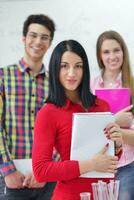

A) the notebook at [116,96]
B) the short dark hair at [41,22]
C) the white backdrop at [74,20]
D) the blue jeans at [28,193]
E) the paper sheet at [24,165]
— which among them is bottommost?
the blue jeans at [28,193]

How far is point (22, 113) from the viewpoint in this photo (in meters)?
1.71

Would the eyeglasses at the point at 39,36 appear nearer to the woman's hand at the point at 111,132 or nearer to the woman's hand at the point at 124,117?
the woman's hand at the point at 124,117

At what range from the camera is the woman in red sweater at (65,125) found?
1087mm

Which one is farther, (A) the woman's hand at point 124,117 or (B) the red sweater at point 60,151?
(A) the woman's hand at point 124,117

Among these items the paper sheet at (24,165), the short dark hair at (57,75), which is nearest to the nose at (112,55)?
the short dark hair at (57,75)

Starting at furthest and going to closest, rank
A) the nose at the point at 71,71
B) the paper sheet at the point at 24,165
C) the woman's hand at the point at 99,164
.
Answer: the paper sheet at the point at 24,165 < the nose at the point at 71,71 < the woman's hand at the point at 99,164

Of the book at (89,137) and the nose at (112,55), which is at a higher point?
the nose at (112,55)

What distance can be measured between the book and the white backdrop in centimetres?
149

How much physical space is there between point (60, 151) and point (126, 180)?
2.16ft

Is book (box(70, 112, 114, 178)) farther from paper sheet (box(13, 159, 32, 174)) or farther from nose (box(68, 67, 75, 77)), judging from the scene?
paper sheet (box(13, 159, 32, 174))

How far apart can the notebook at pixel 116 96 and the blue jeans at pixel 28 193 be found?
0.54m

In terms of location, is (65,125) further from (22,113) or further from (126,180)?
(126,180)

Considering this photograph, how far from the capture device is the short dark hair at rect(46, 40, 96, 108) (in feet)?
4.00

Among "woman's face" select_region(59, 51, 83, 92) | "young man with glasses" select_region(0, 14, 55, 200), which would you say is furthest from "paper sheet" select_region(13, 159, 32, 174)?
"woman's face" select_region(59, 51, 83, 92)
